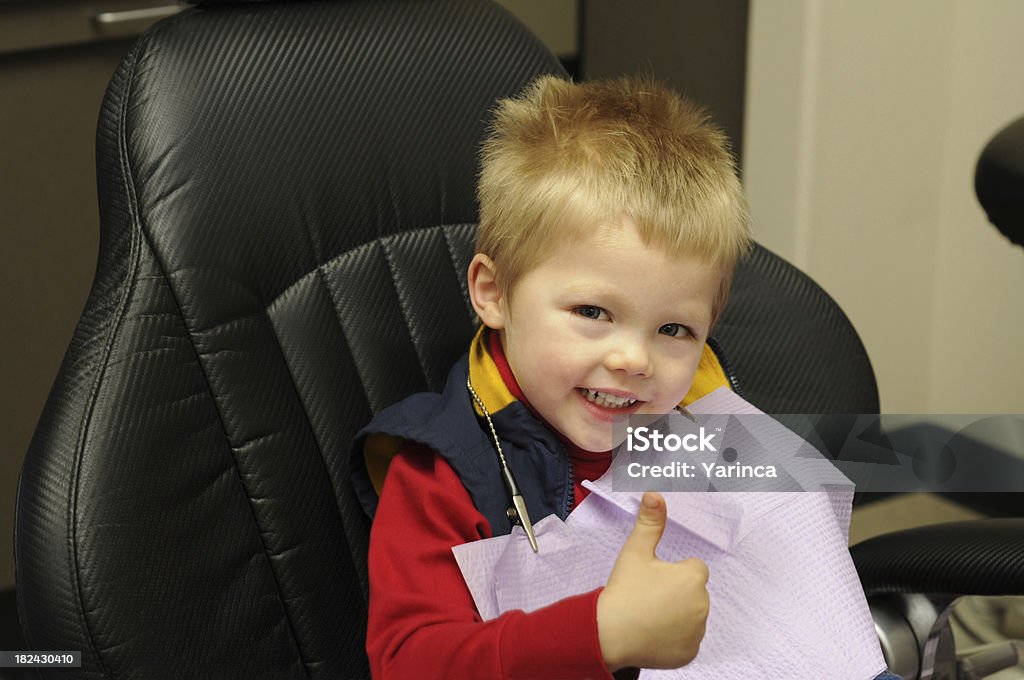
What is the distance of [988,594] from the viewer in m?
0.94

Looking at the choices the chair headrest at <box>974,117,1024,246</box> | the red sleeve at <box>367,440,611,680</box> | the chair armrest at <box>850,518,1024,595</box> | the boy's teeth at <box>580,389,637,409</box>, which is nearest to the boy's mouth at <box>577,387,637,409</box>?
the boy's teeth at <box>580,389,637,409</box>

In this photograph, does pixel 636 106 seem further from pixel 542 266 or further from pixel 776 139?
pixel 776 139

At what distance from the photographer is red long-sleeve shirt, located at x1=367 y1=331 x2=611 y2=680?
0.75m

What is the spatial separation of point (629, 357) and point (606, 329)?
0.09 ft

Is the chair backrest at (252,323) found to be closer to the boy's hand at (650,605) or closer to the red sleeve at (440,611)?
the red sleeve at (440,611)

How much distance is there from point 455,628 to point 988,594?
410 mm

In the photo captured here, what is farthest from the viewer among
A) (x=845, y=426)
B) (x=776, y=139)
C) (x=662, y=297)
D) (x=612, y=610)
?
(x=776, y=139)

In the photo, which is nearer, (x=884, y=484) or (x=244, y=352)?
(x=244, y=352)

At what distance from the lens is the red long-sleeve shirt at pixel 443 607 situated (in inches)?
29.4

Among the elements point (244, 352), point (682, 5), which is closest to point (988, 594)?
point (244, 352)

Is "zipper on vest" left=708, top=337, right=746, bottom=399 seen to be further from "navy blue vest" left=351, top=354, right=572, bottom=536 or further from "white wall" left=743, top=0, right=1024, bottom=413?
"white wall" left=743, top=0, right=1024, bottom=413

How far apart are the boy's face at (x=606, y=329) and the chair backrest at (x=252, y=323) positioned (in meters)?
0.16

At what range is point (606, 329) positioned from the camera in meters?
0.85

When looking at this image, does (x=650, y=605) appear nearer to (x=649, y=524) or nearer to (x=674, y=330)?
(x=649, y=524)
